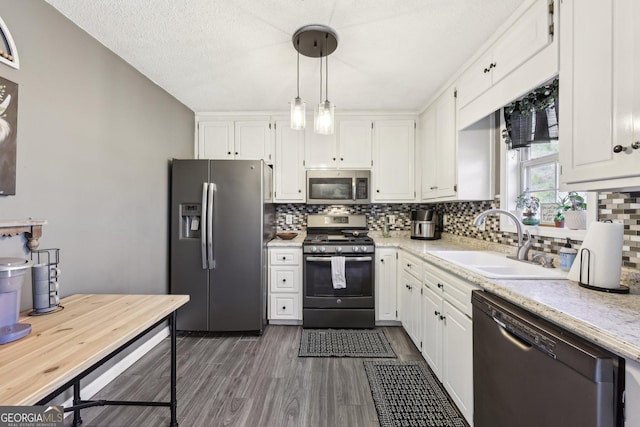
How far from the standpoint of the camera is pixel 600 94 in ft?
3.51

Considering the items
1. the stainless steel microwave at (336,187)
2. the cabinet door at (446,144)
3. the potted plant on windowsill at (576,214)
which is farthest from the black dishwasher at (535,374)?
the stainless steel microwave at (336,187)

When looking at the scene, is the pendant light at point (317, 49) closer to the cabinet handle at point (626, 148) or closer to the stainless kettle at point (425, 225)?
the cabinet handle at point (626, 148)

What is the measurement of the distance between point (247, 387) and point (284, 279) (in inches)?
45.3

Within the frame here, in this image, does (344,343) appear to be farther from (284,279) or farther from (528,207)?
(528,207)

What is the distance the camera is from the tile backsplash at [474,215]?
1.29m

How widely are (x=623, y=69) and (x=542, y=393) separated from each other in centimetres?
119

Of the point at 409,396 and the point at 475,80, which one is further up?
the point at 475,80

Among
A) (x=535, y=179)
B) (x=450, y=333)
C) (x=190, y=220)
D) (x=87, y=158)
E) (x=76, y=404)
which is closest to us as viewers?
(x=76, y=404)

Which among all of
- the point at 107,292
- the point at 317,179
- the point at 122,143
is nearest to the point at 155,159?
the point at 122,143

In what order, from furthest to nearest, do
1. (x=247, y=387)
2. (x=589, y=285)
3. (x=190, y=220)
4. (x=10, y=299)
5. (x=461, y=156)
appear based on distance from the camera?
(x=190, y=220) < (x=461, y=156) < (x=247, y=387) < (x=589, y=285) < (x=10, y=299)

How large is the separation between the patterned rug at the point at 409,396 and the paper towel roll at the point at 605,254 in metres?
1.12

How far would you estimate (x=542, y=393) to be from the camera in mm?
954

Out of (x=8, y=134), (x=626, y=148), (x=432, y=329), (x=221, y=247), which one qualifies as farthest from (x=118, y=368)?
(x=626, y=148)

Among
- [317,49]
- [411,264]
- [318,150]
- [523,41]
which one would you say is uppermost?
[317,49]
